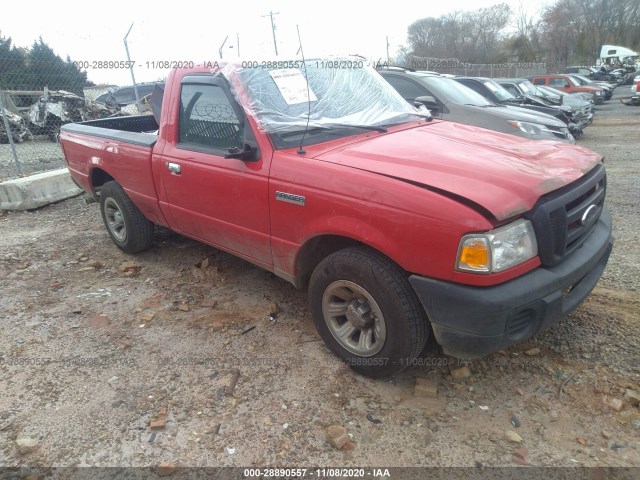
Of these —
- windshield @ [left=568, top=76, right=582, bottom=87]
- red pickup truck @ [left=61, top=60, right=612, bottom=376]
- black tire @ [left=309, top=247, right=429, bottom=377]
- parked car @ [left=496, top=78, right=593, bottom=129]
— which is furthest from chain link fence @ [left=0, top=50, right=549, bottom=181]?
windshield @ [left=568, top=76, right=582, bottom=87]

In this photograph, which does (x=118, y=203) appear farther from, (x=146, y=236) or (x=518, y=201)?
(x=518, y=201)

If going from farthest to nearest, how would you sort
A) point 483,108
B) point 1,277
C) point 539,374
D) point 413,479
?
point 483,108 → point 1,277 → point 539,374 → point 413,479

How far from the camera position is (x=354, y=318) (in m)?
2.84

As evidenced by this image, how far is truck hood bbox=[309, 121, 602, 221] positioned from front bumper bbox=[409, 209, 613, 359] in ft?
1.24

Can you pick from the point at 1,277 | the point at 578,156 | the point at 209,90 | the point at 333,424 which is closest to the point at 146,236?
the point at 1,277

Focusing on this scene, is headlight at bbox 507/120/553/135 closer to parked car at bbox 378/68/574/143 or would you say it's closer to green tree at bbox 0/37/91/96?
parked car at bbox 378/68/574/143

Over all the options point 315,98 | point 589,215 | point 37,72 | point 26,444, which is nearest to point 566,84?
point 37,72

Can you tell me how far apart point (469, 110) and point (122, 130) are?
516 cm

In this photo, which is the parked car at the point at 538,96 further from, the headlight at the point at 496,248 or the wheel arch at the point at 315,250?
the headlight at the point at 496,248

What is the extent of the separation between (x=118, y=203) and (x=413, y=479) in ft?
12.5

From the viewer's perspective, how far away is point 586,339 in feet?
10.2

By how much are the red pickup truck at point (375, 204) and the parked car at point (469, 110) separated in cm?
383

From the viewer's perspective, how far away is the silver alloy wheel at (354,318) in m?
2.73

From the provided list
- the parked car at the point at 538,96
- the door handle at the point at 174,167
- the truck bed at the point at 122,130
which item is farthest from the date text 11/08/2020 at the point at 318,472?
the parked car at the point at 538,96
